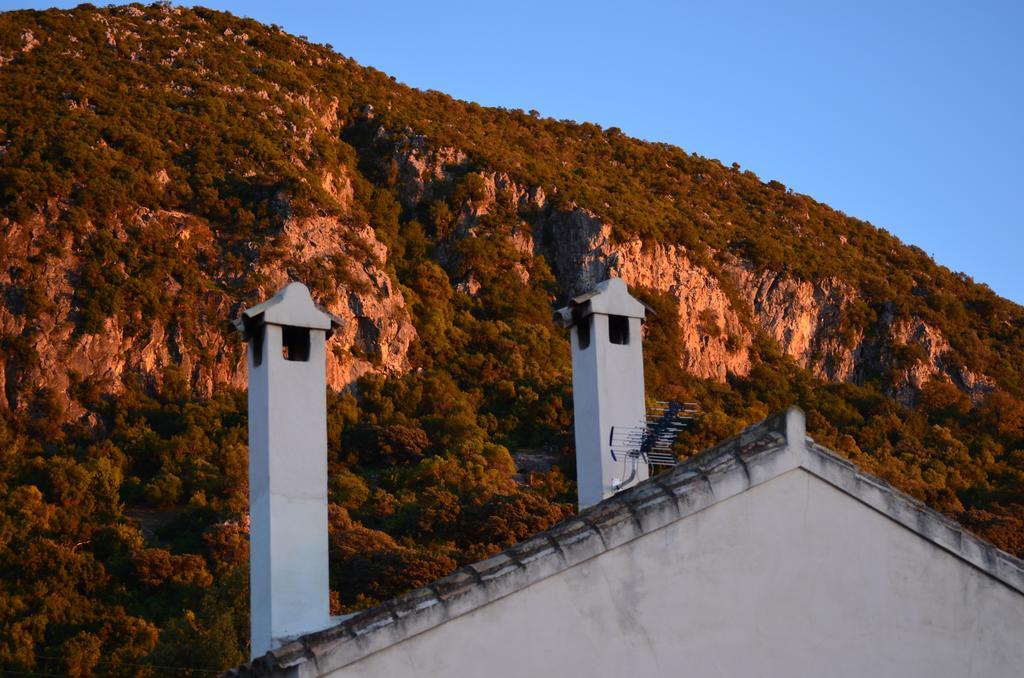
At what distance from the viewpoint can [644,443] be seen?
32.2ft

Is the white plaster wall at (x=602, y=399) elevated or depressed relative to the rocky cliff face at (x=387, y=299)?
depressed

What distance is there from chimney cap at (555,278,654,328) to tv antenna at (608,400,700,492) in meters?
0.68

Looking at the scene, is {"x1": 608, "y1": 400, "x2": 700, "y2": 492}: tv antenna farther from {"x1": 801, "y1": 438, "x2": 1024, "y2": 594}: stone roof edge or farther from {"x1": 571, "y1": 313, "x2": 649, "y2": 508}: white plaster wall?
{"x1": 801, "y1": 438, "x2": 1024, "y2": 594}: stone roof edge

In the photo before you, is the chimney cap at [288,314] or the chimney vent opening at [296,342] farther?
the chimney vent opening at [296,342]

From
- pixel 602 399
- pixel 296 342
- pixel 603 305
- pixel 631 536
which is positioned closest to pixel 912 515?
pixel 631 536

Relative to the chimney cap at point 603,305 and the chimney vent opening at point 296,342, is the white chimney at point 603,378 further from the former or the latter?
the chimney vent opening at point 296,342

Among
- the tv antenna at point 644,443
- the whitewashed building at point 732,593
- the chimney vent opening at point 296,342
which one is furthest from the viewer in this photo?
the tv antenna at point 644,443

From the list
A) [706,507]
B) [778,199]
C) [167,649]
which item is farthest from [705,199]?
[706,507]

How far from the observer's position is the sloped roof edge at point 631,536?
7199 millimetres

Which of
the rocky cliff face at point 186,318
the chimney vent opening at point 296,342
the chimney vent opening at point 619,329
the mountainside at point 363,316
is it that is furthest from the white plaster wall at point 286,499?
the rocky cliff face at point 186,318

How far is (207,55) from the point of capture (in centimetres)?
8425

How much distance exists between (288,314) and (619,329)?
7.09 feet

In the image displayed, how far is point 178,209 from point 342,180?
9723 millimetres

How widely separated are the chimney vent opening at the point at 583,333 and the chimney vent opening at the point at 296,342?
180cm
